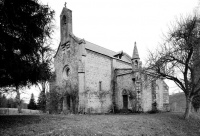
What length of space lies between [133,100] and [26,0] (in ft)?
61.3

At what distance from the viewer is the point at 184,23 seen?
1603 cm

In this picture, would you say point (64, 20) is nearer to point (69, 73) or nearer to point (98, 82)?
point (69, 73)

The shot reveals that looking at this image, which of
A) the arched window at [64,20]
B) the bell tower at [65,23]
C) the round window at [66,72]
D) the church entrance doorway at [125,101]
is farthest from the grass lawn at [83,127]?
the arched window at [64,20]

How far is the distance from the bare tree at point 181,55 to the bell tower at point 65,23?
1321cm

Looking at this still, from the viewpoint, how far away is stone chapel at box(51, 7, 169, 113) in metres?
21.4

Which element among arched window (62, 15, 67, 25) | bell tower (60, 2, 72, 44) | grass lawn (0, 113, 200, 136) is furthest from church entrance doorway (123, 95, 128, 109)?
arched window (62, 15, 67, 25)

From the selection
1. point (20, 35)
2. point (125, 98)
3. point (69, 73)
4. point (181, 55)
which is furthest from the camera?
point (125, 98)

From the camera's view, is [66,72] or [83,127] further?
[66,72]

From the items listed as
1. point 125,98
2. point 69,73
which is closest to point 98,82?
point 69,73

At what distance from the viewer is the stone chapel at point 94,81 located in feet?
70.2

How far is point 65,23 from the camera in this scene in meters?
24.3

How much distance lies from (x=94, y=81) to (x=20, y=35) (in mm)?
15326

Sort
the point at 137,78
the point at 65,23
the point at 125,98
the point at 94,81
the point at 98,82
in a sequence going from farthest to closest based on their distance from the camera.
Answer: the point at 125,98, the point at 65,23, the point at 98,82, the point at 94,81, the point at 137,78

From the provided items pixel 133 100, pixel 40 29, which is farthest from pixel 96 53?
pixel 40 29
